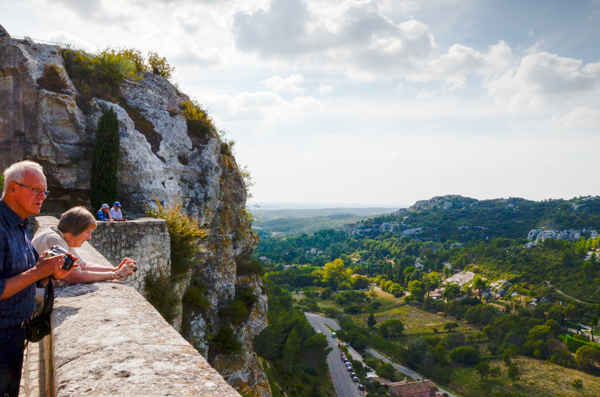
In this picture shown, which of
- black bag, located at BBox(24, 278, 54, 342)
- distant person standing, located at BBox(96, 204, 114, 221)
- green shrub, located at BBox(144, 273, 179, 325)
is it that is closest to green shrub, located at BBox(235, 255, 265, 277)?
green shrub, located at BBox(144, 273, 179, 325)

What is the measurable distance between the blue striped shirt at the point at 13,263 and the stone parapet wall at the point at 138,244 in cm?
427

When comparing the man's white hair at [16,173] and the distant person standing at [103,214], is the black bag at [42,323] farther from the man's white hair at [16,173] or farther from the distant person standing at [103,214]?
the distant person standing at [103,214]

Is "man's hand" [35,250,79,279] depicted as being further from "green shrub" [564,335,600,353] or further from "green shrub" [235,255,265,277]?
"green shrub" [564,335,600,353]

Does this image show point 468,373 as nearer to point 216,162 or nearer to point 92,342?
point 216,162

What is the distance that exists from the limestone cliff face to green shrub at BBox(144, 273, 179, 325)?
70.3 inches

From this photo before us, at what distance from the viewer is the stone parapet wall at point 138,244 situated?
6848mm

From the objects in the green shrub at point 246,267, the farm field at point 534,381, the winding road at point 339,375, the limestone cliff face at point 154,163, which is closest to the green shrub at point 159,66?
the limestone cliff face at point 154,163

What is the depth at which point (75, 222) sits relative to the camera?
3.56 m

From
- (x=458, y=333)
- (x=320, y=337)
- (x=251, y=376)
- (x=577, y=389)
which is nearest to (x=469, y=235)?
(x=458, y=333)

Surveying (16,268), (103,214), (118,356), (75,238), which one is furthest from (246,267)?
(118,356)

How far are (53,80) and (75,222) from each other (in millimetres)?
11751

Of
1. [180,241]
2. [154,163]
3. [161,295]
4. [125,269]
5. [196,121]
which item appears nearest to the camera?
[125,269]

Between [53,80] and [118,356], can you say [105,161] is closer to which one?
[53,80]

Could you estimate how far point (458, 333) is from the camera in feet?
189
